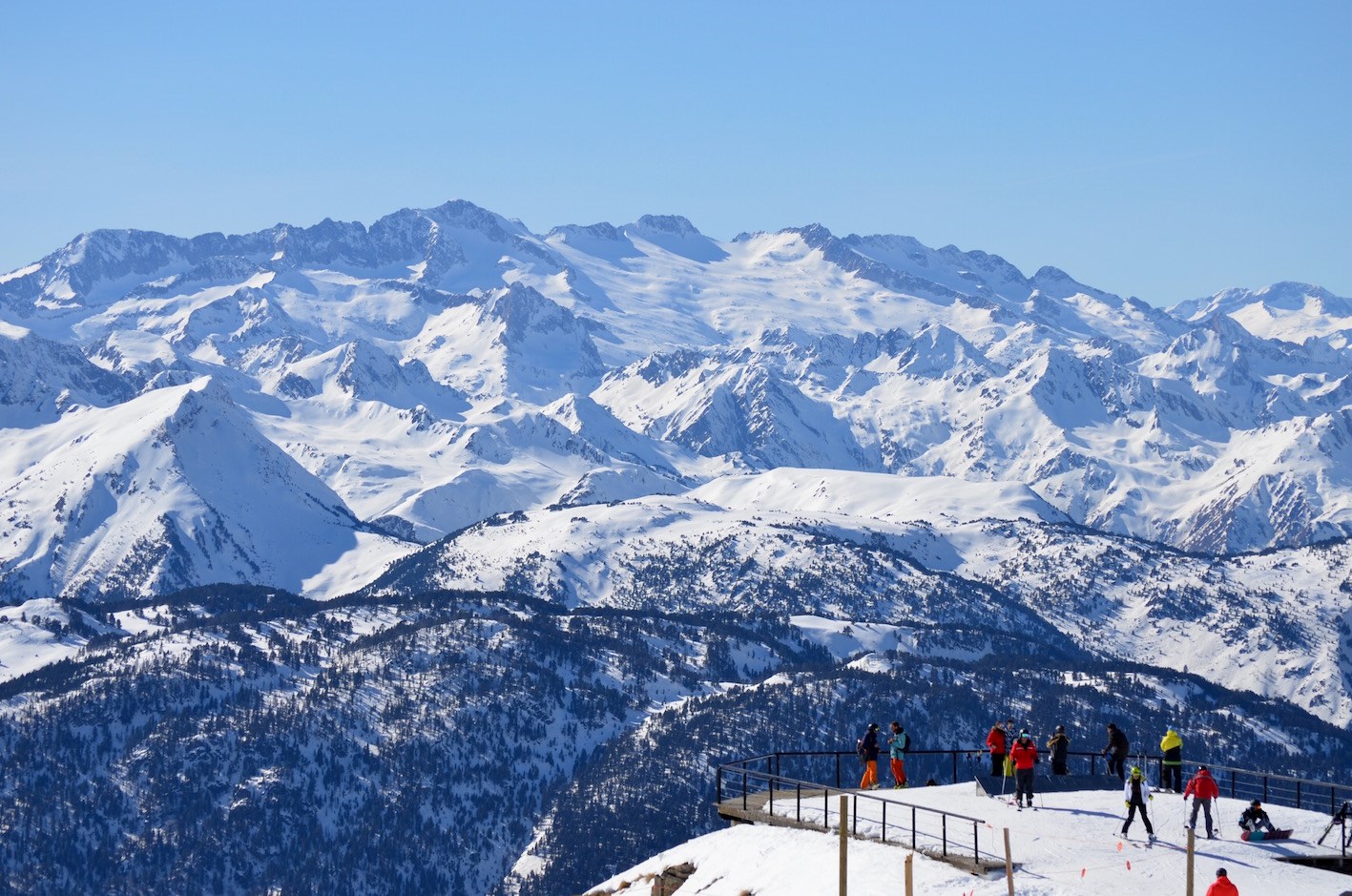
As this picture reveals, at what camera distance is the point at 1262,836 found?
63312 millimetres

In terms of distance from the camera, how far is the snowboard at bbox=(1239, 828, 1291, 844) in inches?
2484

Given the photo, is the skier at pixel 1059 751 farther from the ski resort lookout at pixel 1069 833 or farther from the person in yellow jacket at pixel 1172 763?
the person in yellow jacket at pixel 1172 763

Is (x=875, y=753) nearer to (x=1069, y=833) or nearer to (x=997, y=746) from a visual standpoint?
(x=997, y=746)

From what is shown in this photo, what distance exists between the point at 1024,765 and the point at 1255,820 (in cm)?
725

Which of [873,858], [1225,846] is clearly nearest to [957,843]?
[873,858]

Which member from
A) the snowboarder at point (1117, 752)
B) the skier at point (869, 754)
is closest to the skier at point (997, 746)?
Answer: the snowboarder at point (1117, 752)

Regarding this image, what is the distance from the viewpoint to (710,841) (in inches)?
2628

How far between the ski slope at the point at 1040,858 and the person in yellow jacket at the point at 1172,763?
1.33 metres

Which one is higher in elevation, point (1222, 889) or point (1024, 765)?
point (1024, 765)

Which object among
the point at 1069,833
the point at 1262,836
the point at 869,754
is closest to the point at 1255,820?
the point at 1262,836

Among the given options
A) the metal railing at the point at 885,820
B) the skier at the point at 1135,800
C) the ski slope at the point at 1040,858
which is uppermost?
the skier at the point at 1135,800

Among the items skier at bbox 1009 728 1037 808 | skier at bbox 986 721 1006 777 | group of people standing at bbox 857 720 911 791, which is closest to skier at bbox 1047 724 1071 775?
skier at bbox 986 721 1006 777

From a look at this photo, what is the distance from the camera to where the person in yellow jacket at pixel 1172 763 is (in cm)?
6938

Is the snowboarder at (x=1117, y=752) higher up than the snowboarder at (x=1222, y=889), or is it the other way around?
the snowboarder at (x=1117, y=752)
